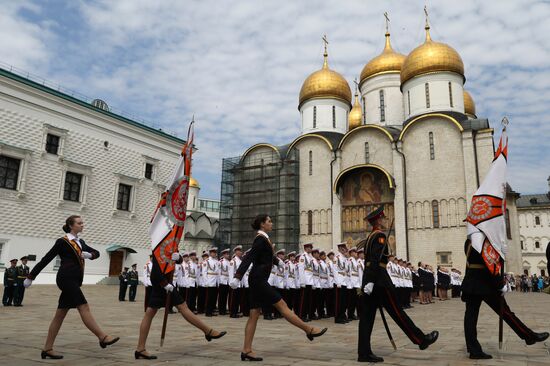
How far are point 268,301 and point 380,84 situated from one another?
34.4m

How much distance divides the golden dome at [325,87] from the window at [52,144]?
66.1 feet

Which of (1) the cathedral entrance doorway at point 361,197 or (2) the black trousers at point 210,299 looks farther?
(1) the cathedral entrance doorway at point 361,197

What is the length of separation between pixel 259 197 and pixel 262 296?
30.0 m

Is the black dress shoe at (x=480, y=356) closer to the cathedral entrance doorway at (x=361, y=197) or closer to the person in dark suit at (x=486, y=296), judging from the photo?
the person in dark suit at (x=486, y=296)

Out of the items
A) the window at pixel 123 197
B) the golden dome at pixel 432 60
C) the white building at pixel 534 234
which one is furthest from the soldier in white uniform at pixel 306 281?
the white building at pixel 534 234

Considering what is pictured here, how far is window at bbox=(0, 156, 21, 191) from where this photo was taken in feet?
73.8

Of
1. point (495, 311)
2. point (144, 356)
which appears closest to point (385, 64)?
point (495, 311)

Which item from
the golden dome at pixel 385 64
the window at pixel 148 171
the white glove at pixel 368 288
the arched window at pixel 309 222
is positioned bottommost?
the white glove at pixel 368 288

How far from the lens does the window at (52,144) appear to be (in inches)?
976

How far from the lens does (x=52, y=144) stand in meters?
25.0

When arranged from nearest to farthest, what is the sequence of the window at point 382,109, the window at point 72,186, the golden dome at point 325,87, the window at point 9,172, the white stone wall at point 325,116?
1. the window at point 9,172
2. the window at point 72,186
3. the white stone wall at point 325,116
4. the golden dome at point 325,87
5. the window at point 382,109

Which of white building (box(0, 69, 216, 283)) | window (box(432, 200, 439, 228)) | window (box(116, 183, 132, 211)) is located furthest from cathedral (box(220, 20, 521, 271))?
window (box(116, 183, 132, 211))

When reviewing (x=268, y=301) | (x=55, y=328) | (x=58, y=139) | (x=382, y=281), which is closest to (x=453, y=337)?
(x=382, y=281)

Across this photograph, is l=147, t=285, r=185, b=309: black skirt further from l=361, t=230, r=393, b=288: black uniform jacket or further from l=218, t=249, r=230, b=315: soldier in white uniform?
l=218, t=249, r=230, b=315: soldier in white uniform
